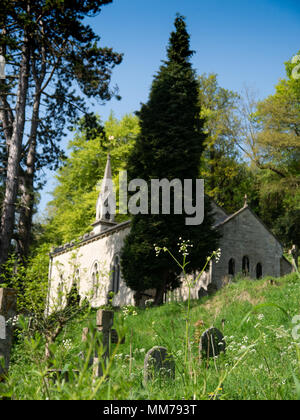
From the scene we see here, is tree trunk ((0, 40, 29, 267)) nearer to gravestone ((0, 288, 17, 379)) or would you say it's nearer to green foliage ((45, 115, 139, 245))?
gravestone ((0, 288, 17, 379))

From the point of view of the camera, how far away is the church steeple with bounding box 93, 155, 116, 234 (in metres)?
26.4

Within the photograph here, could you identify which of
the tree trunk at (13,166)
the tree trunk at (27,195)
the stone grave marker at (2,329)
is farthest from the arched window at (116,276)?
the stone grave marker at (2,329)

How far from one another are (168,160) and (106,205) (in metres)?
9.26

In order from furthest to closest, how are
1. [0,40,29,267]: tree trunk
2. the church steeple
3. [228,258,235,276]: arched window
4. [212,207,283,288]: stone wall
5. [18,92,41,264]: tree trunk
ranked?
1. the church steeple
2. [228,258,235,276]: arched window
3. [212,207,283,288]: stone wall
4. [18,92,41,264]: tree trunk
5. [0,40,29,267]: tree trunk

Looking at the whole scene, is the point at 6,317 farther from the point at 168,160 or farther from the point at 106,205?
the point at 106,205

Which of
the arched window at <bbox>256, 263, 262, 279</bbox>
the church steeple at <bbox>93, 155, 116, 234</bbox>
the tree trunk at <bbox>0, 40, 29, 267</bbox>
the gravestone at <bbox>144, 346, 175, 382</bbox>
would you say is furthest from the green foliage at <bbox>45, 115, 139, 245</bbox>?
the gravestone at <bbox>144, 346, 175, 382</bbox>

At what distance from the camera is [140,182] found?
18.8m

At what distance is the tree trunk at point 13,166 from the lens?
13781 millimetres

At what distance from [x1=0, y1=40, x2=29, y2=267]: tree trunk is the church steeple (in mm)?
11443

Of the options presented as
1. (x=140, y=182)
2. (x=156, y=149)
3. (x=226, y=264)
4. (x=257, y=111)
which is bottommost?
(x=226, y=264)

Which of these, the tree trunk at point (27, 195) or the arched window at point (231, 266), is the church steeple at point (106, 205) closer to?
the arched window at point (231, 266)
